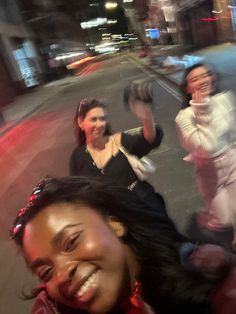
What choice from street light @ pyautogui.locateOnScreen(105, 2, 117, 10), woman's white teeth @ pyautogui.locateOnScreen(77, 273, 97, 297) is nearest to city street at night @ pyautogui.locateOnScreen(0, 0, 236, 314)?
woman's white teeth @ pyautogui.locateOnScreen(77, 273, 97, 297)

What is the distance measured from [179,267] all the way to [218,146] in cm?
189

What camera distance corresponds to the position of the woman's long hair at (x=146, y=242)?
1248mm

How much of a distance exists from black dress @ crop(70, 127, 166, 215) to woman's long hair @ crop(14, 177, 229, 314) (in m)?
1.23

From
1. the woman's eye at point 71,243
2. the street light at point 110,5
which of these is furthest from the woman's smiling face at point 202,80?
the street light at point 110,5

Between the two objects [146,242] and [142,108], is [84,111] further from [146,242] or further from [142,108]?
[146,242]

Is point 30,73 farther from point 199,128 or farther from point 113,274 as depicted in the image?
point 113,274

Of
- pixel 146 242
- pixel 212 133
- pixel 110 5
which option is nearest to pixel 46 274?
pixel 146 242

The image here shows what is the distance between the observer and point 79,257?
3.66ft

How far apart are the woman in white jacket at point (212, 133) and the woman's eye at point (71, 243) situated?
6.84ft

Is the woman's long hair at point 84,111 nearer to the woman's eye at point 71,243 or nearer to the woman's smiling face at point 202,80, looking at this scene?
the woman's smiling face at point 202,80

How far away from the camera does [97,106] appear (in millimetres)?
2832

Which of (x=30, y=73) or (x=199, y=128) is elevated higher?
(x=199, y=128)

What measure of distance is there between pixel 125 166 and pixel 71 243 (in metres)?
1.60

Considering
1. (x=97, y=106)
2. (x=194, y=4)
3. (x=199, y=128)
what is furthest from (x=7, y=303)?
(x=194, y=4)
